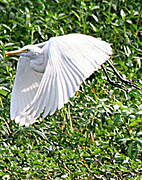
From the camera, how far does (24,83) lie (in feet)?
13.2

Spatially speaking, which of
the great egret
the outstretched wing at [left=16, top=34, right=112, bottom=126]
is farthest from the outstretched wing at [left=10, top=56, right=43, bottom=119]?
the outstretched wing at [left=16, top=34, right=112, bottom=126]

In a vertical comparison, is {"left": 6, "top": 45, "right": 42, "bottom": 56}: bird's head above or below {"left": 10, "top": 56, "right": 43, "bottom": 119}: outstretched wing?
above

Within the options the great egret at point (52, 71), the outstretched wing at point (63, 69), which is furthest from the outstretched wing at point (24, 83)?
the outstretched wing at point (63, 69)

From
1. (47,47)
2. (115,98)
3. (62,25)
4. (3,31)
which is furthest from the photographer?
(62,25)

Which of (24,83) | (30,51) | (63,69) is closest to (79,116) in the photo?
(24,83)

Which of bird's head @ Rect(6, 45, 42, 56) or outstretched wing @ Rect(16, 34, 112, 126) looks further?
bird's head @ Rect(6, 45, 42, 56)

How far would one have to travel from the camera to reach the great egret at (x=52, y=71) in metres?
3.48

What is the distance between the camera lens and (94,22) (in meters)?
5.80

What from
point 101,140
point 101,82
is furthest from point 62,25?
point 101,140

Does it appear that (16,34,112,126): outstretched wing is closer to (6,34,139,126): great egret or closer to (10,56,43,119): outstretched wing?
(6,34,139,126): great egret

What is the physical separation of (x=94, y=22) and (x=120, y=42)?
40cm

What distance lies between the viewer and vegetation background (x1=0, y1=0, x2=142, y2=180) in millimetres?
3928

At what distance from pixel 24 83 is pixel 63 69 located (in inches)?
17.7

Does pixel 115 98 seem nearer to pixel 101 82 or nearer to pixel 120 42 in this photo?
pixel 101 82
